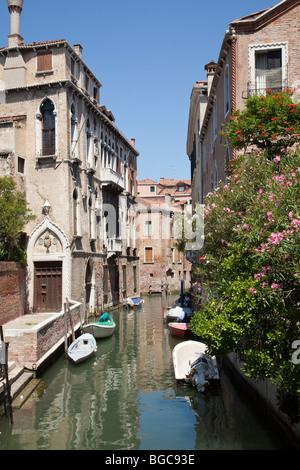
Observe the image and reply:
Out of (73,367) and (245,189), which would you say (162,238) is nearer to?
(73,367)

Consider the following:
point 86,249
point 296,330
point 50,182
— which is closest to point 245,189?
point 296,330

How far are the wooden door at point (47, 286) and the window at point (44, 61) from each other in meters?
7.46

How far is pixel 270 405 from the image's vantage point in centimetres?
781

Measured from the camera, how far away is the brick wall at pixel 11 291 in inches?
558

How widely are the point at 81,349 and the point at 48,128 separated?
9143mm

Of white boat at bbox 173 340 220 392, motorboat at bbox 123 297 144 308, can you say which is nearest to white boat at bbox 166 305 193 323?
motorboat at bbox 123 297 144 308

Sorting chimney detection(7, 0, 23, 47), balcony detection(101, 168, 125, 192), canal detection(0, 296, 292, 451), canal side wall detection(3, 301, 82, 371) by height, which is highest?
chimney detection(7, 0, 23, 47)

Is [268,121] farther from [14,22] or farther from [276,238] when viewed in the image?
[14,22]

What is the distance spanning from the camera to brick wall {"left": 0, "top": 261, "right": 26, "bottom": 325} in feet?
46.5

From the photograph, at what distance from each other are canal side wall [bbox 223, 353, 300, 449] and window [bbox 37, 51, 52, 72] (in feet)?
44.3

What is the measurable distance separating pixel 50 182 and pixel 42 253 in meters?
2.71

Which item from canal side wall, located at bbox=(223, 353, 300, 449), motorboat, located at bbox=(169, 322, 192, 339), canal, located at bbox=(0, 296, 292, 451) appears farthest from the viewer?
motorboat, located at bbox=(169, 322, 192, 339)

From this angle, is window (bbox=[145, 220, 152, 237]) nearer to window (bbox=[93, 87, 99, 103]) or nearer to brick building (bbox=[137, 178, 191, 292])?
brick building (bbox=[137, 178, 191, 292])

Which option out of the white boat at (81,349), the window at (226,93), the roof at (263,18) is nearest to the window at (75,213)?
the white boat at (81,349)
